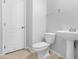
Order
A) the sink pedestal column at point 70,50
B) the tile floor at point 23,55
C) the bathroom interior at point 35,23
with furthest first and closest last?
the sink pedestal column at point 70,50 < the bathroom interior at point 35,23 < the tile floor at point 23,55

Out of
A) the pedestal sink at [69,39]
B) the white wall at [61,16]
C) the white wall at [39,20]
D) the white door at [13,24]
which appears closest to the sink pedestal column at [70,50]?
the pedestal sink at [69,39]

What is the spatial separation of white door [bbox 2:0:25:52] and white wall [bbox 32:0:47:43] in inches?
6.6

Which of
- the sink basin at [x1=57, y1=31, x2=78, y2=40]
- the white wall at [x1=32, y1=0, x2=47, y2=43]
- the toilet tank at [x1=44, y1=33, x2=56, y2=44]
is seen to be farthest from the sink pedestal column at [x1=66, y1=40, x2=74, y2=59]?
the white wall at [x1=32, y1=0, x2=47, y2=43]

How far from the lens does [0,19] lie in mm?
1578

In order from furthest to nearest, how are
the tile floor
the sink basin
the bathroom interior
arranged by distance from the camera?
1. the sink basin
2. the bathroom interior
3. the tile floor

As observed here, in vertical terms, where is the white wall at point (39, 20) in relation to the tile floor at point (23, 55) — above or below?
above

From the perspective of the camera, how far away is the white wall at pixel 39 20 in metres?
1.57

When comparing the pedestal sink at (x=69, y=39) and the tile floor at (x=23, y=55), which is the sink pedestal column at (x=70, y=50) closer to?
the pedestal sink at (x=69, y=39)

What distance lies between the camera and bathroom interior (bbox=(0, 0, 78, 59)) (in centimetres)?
155

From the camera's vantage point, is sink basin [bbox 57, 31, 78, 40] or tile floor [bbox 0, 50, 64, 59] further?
sink basin [bbox 57, 31, 78, 40]

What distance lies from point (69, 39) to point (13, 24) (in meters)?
0.86

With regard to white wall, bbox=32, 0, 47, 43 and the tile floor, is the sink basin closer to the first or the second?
white wall, bbox=32, 0, 47, 43

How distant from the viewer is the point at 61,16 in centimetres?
175

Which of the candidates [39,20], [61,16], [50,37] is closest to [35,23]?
[39,20]
